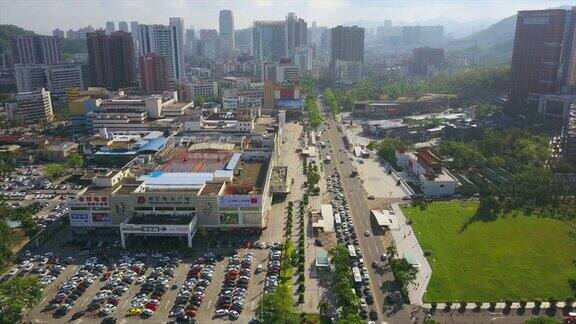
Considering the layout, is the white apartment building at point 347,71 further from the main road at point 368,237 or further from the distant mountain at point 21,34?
the distant mountain at point 21,34

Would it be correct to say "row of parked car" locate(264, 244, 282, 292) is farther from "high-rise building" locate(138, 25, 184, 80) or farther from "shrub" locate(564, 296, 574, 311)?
"high-rise building" locate(138, 25, 184, 80)

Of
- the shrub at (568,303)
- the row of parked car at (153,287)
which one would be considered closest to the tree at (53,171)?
the row of parked car at (153,287)

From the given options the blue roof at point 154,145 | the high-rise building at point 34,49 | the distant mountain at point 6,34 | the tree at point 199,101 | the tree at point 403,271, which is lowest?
the tree at point 403,271

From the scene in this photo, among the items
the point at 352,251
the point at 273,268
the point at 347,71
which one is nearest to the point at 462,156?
the point at 352,251

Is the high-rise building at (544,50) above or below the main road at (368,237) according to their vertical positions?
above

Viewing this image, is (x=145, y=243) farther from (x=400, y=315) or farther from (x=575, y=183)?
(x=575, y=183)

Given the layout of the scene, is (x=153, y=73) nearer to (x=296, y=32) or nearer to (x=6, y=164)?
(x=6, y=164)

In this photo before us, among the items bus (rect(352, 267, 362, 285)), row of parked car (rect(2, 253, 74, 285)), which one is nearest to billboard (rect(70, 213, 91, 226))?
row of parked car (rect(2, 253, 74, 285))
